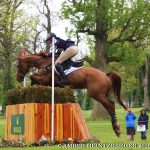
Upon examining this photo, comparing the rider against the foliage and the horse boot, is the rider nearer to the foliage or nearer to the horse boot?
the horse boot

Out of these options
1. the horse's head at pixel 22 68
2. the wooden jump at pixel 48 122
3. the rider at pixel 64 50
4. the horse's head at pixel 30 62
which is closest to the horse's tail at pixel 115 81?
the rider at pixel 64 50

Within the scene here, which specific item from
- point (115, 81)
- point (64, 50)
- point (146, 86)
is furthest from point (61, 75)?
point (146, 86)

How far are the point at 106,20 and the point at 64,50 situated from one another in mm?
25862

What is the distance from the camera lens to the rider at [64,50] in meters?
14.5

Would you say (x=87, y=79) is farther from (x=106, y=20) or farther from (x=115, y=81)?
(x=106, y=20)

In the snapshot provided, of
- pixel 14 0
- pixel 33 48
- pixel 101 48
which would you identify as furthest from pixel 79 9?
pixel 33 48

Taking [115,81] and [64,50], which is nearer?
[64,50]

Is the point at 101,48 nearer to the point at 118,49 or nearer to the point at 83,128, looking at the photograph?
the point at 118,49

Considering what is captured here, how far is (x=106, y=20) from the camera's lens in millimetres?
40281

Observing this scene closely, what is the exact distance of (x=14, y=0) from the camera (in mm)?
36062

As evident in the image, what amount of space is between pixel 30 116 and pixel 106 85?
276 centimetres

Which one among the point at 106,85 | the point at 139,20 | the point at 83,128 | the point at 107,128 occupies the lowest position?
the point at 107,128

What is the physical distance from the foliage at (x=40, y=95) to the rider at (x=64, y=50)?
1.56ft

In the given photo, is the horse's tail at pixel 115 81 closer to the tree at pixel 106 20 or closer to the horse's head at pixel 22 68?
the horse's head at pixel 22 68
